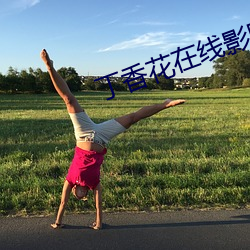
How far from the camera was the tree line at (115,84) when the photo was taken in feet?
229

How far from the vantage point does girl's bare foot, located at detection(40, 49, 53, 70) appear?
3408mm

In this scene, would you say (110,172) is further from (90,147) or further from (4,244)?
(4,244)

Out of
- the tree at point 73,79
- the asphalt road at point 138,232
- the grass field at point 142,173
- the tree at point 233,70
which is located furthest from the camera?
the tree at point 233,70

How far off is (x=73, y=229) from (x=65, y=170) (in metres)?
2.34

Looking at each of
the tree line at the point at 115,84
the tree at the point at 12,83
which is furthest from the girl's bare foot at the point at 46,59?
the tree at the point at 12,83

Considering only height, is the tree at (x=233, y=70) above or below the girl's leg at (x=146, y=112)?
above

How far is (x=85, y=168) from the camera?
367 centimetres

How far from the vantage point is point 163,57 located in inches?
192

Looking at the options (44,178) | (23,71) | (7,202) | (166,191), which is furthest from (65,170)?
(23,71)

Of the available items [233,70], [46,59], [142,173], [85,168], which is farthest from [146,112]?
[233,70]

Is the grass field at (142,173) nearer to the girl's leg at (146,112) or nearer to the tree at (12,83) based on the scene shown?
the girl's leg at (146,112)

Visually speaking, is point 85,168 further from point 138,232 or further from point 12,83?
point 12,83

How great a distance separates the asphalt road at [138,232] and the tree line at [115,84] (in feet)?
130

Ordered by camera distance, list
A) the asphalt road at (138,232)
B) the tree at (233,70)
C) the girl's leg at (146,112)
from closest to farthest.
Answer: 1. the asphalt road at (138,232)
2. the girl's leg at (146,112)
3. the tree at (233,70)
